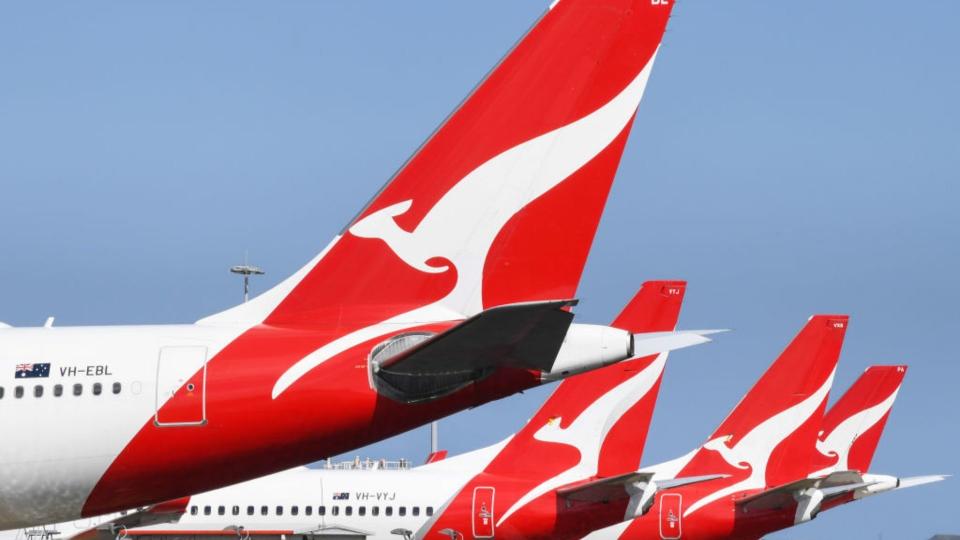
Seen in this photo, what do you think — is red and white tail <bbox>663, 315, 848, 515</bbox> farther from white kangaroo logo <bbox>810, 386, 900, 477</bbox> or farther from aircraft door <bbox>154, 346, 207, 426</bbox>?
aircraft door <bbox>154, 346, 207, 426</bbox>

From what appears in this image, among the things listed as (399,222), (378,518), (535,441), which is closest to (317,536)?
(378,518)

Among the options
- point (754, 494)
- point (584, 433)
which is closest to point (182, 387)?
point (584, 433)

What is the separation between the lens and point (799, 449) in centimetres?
3778

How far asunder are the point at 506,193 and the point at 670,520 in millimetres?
20494

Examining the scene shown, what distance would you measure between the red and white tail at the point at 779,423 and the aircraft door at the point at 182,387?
75.3 feet

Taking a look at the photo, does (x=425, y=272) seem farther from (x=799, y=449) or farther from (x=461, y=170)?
(x=799, y=449)

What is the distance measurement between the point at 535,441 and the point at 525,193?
17.8 m

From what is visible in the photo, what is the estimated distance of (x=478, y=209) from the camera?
15203 mm

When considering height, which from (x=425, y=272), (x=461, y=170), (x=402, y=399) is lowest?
(x=402, y=399)

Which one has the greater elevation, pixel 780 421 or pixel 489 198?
pixel 780 421

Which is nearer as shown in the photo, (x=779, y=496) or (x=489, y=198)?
(x=489, y=198)

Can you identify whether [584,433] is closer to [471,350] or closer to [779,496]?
[779,496]

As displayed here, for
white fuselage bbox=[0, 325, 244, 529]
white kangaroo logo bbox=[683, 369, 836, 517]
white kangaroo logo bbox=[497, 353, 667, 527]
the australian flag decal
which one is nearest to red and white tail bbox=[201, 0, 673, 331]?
white fuselage bbox=[0, 325, 244, 529]

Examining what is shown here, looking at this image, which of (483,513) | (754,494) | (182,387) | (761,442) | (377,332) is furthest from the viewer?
(761,442)
